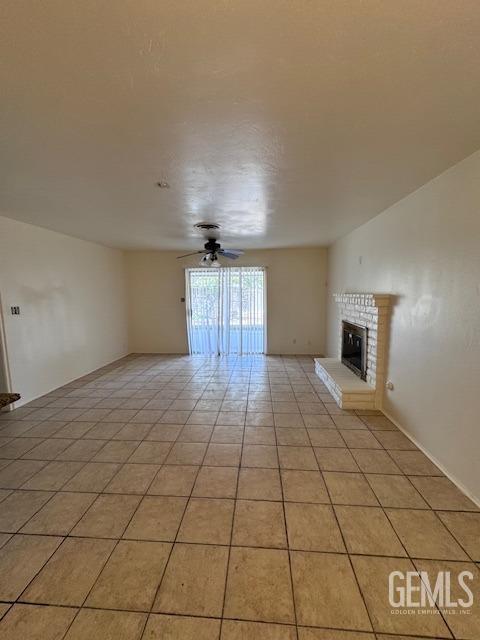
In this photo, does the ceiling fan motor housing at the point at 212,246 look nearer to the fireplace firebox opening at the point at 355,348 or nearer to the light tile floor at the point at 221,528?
the fireplace firebox opening at the point at 355,348

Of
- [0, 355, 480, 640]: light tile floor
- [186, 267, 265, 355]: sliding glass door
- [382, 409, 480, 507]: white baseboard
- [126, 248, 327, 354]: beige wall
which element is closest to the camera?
[0, 355, 480, 640]: light tile floor

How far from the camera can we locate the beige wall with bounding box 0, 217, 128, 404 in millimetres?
3742

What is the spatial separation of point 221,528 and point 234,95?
2.44 metres

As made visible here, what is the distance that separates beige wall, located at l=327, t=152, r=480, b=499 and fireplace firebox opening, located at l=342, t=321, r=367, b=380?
1.91 ft

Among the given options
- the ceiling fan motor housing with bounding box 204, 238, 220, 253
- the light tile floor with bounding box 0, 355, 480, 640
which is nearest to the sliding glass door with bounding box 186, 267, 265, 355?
the ceiling fan motor housing with bounding box 204, 238, 220, 253

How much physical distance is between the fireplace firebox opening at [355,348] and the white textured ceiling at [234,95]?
2034mm

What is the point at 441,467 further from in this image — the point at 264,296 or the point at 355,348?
the point at 264,296

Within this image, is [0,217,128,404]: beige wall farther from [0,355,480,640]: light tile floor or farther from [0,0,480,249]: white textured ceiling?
[0,0,480,249]: white textured ceiling

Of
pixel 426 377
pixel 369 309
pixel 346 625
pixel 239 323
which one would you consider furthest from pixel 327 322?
pixel 346 625

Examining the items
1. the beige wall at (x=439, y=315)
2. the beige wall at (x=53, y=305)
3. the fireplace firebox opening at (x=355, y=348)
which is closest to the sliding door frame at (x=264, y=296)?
the beige wall at (x=53, y=305)

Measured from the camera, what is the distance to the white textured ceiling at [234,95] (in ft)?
3.23

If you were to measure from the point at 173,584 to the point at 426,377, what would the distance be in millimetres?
2457

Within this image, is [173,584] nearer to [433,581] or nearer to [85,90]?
[433,581]

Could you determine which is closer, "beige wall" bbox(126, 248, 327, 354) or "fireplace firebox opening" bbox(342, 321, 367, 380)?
"fireplace firebox opening" bbox(342, 321, 367, 380)
